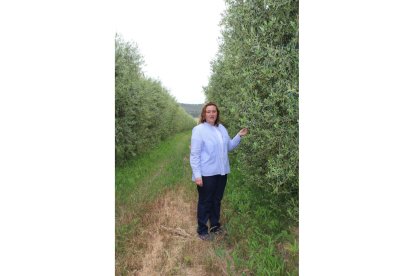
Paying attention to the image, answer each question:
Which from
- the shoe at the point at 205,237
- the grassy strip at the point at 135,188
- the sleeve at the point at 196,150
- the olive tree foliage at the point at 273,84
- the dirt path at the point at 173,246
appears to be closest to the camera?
the olive tree foliage at the point at 273,84

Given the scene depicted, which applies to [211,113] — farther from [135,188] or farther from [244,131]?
[135,188]

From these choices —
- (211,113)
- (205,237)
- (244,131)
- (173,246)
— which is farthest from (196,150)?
(173,246)

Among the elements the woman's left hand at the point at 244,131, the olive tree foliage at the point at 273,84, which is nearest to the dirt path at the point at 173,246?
the olive tree foliage at the point at 273,84

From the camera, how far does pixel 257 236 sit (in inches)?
221

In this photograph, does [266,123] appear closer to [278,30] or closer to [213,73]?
[278,30]

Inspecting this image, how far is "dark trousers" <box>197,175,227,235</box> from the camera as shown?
18.7ft

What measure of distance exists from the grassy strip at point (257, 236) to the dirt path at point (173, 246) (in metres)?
0.39

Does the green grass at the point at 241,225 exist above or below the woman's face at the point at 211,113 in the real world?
below

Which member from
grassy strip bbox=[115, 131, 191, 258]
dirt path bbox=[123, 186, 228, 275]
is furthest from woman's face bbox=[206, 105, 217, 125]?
grassy strip bbox=[115, 131, 191, 258]

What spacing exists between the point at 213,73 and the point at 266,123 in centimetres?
1098

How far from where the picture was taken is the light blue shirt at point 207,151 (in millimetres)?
5562

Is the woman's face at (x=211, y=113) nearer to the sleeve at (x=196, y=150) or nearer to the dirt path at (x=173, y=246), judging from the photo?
the sleeve at (x=196, y=150)

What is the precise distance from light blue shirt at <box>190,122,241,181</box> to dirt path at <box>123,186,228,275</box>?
1.25 meters
